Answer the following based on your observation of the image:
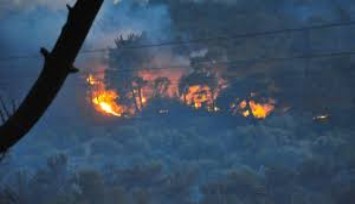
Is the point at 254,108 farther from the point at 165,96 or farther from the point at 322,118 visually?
the point at 165,96

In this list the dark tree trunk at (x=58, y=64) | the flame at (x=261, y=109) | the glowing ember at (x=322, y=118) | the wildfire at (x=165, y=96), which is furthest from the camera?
the flame at (x=261, y=109)

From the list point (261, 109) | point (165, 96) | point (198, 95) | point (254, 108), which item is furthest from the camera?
point (261, 109)

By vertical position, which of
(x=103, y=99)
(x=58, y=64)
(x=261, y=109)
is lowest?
(x=58, y=64)

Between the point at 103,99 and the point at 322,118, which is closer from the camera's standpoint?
the point at 103,99

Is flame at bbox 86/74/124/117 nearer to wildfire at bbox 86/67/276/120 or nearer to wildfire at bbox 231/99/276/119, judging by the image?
wildfire at bbox 86/67/276/120

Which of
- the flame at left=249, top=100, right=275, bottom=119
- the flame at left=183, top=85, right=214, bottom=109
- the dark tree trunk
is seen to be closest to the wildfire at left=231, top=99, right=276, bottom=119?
the flame at left=249, top=100, right=275, bottom=119

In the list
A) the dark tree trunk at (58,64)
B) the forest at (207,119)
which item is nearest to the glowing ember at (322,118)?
the forest at (207,119)

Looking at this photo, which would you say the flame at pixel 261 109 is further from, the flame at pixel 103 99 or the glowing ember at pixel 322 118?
the flame at pixel 103 99

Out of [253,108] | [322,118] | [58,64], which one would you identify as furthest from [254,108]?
[58,64]
